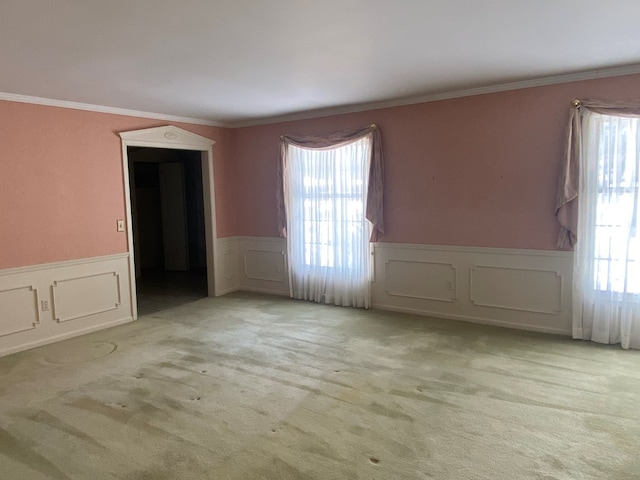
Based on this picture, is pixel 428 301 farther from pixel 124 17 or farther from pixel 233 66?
pixel 124 17

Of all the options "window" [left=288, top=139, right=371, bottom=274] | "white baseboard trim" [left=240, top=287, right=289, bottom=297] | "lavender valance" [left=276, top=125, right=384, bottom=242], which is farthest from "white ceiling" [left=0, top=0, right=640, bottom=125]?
"white baseboard trim" [left=240, top=287, right=289, bottom=297]

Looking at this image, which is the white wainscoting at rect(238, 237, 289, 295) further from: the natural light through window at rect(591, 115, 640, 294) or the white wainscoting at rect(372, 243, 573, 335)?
the natural light through window at rect(591, 115, 640, 294)

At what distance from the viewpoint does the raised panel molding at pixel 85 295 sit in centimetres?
480

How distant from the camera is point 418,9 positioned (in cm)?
261

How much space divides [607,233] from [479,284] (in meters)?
1.32

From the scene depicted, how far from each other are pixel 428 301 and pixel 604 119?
2553 millimetres

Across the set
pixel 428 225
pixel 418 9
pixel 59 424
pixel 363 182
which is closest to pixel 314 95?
pixel 363 182

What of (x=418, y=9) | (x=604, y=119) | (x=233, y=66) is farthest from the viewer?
(x=604, y=119)

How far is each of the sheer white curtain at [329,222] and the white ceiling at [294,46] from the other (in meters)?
1.10

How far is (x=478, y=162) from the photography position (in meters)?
4.84

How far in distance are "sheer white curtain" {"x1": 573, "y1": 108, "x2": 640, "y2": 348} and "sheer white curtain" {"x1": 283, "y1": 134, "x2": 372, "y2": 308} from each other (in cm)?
228

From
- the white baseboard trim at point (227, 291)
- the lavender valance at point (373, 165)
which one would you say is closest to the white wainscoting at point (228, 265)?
the white baseboard trim at point (227, 291)

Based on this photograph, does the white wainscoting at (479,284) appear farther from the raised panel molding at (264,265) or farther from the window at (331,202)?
the raised panel molding at (264,265)

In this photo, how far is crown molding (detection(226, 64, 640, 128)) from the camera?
4090 millimetres
